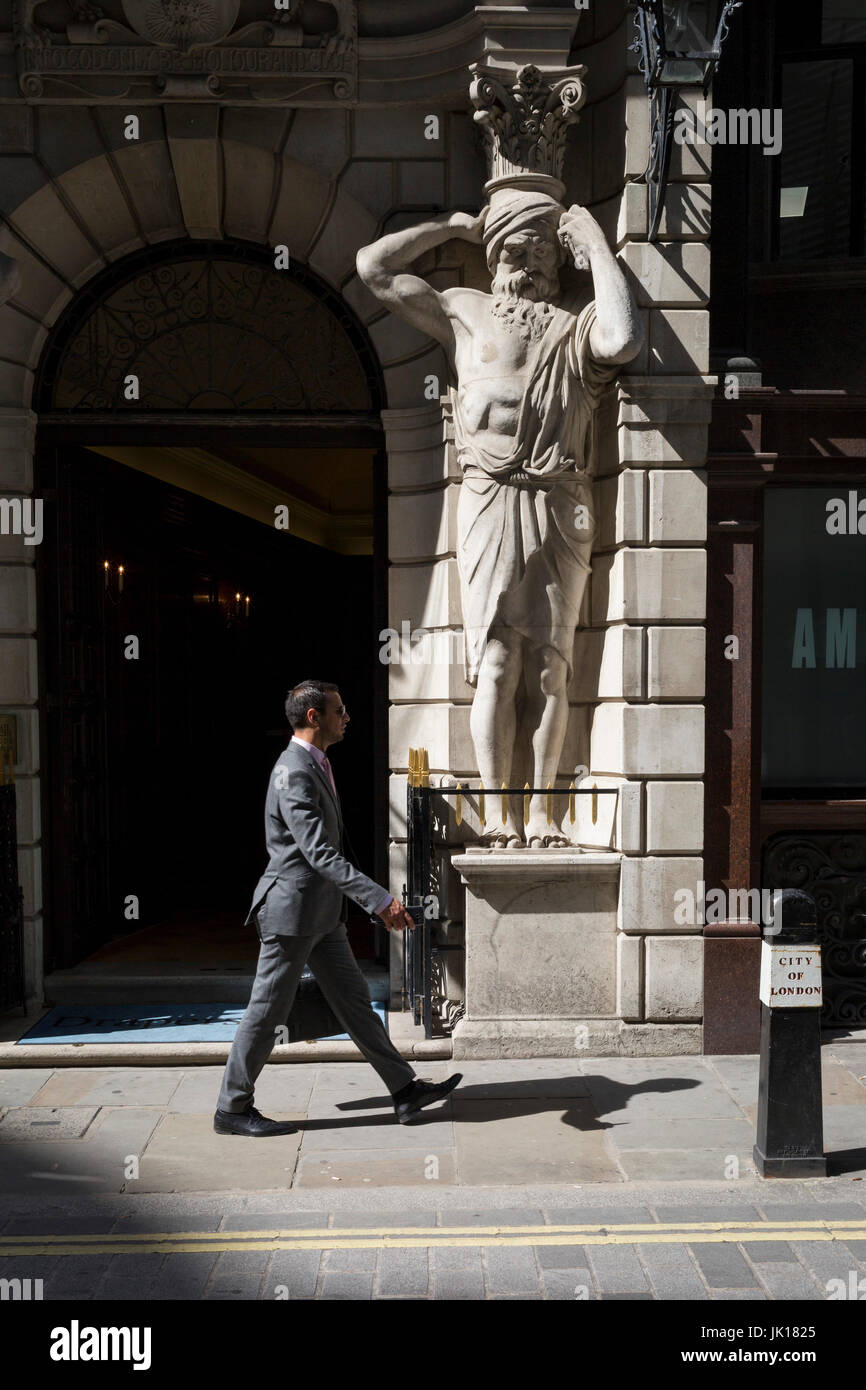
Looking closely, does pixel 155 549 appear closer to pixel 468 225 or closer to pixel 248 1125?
pixel 468 225

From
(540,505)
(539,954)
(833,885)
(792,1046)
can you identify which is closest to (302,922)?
(539,954)

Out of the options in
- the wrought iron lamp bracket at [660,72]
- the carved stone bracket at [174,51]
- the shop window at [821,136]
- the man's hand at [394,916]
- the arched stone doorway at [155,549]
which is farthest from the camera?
the arched stone doorway at [155,549]

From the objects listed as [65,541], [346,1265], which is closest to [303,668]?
[65,541]

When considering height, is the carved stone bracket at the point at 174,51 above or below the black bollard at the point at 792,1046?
above

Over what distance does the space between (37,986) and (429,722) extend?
3.27 m

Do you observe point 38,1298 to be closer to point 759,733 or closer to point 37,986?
point 37,986

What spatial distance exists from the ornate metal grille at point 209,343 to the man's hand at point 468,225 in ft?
3.59

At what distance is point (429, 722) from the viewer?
845 centimetres

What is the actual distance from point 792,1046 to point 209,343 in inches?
238

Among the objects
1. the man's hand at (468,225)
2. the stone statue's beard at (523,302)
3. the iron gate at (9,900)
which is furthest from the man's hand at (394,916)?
the man's hand at (468,225)

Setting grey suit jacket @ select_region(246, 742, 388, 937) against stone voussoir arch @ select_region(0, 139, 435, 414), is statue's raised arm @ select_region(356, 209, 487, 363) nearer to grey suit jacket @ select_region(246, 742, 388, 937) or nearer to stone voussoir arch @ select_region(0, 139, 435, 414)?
stone voussoir arch @ select_region(0, 139, 435, 414)

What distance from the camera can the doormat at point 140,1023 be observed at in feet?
Answer: 26.0

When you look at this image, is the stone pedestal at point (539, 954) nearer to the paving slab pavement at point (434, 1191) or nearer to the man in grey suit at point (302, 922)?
the paving slab pavement at point (434, 1191)

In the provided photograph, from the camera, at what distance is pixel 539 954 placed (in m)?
7.84
